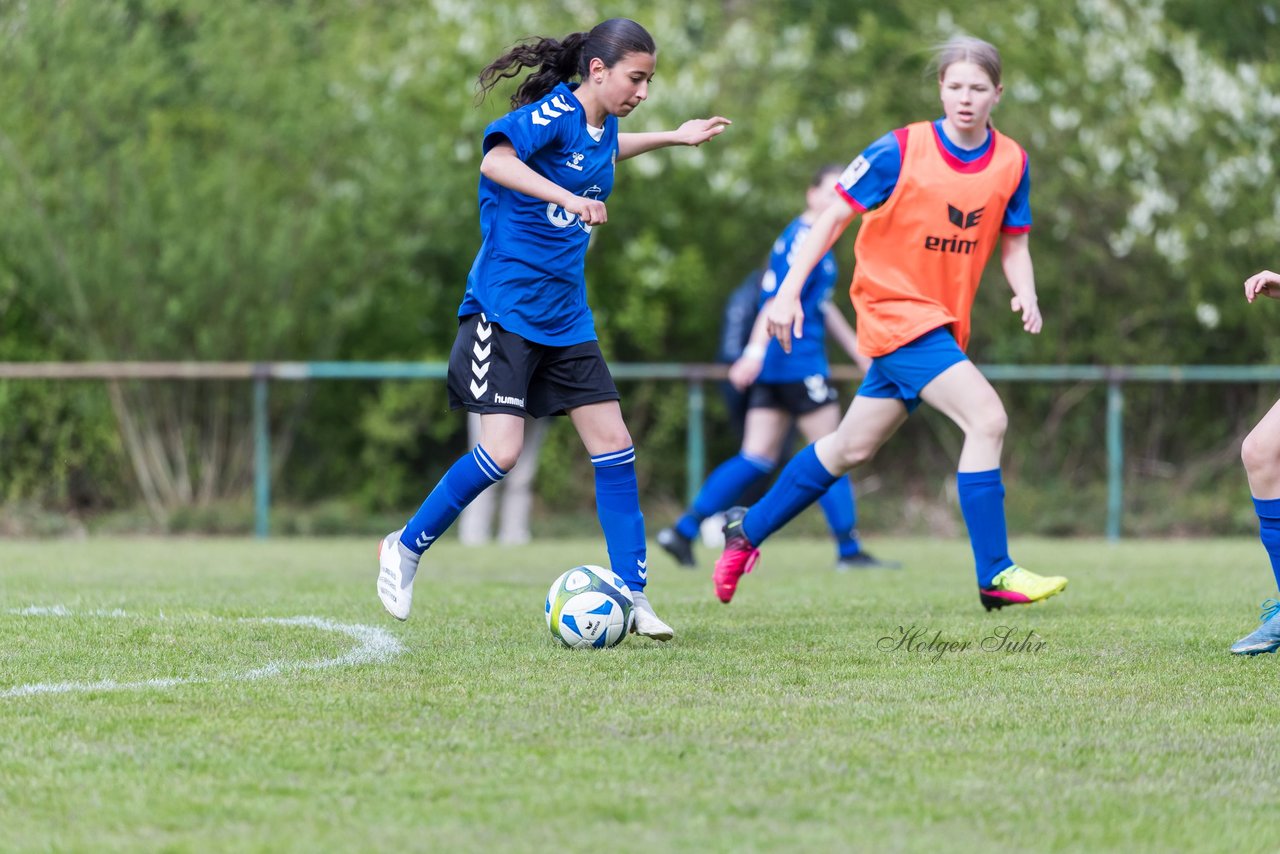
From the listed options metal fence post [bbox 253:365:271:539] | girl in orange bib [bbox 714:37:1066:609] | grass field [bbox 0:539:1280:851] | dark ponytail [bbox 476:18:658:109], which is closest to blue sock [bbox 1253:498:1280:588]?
grass field [bbox 0:539:1280:851]

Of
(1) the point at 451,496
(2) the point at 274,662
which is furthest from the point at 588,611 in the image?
(2) the point at 274,662

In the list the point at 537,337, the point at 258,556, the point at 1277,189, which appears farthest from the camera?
the point at 1277,189

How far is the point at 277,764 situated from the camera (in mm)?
3391

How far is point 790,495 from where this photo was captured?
22.0ft

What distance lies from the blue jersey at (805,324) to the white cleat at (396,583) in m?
4.17

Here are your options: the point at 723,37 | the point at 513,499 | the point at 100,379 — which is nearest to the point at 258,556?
the point at 513,499

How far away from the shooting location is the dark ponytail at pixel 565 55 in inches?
212

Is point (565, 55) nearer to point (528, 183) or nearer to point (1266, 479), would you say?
point (528, 183)

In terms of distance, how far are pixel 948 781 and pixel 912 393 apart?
3256 mm

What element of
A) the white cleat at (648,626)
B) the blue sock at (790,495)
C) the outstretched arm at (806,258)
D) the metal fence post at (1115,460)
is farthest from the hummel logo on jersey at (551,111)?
the metal fence post at (1115,460)

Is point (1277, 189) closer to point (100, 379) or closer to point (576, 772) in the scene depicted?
point (100, 379)

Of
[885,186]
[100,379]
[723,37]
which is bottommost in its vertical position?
[100,379]

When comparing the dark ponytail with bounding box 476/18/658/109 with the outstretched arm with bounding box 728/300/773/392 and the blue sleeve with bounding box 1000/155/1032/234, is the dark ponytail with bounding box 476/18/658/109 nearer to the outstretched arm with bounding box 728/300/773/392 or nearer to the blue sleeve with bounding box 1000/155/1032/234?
the blue sleeve with bounding box 1000/155/1032/234

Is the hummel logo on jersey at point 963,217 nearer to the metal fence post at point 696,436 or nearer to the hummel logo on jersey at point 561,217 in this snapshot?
the hummel logo on jersey at point 561,217
